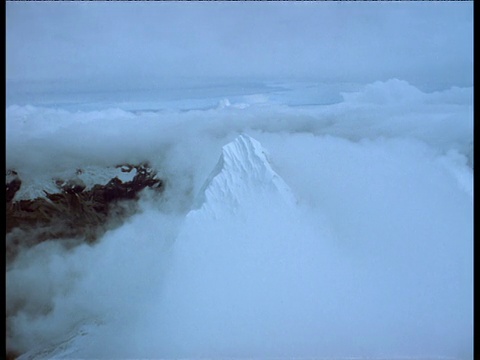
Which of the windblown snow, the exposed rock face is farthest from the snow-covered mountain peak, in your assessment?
the exposed rock face

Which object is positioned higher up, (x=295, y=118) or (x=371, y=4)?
(x=371, y=4)

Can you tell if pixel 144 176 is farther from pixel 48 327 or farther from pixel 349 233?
pixel 349 233

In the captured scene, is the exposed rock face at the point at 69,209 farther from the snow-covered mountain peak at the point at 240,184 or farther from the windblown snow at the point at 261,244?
the snow-covered mountain peak at the point at 240,184

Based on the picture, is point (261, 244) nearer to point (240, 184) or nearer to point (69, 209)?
point (240, 184)

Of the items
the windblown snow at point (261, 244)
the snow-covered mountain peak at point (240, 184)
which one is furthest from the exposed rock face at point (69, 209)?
the snow-covered mountain peak at point (240, 184)

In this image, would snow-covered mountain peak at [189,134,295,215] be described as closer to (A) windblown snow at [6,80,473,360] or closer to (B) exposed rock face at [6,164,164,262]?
(A) windblown snow at [6,80,473,360]

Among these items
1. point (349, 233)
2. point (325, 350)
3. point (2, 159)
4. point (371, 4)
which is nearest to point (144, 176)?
point (2, 159)
